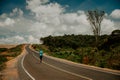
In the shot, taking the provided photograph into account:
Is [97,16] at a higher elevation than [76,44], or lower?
higher

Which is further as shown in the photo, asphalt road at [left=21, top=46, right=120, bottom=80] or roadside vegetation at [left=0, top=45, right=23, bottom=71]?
roadside vegetation at [left=0, top=45, right=23, bottom=71]

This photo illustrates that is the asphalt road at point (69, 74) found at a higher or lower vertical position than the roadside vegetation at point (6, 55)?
higher

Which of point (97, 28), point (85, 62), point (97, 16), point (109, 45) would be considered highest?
point (97, 16)

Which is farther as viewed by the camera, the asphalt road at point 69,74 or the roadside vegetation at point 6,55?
the roadside vegetation at point 6,55

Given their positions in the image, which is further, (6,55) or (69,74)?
(6,55)

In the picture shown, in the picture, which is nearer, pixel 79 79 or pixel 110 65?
pixel 79 79

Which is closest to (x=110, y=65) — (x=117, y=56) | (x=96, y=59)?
(x=117, y=56)

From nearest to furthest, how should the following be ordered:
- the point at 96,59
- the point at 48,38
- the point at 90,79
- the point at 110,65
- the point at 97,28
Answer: the point at 90,79 → the point at 110,65 → the point at 96,59 → the point at 97,28 → the point at 48,38

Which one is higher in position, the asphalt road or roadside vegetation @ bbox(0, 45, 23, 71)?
the asphalt road

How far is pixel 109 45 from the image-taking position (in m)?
34.6

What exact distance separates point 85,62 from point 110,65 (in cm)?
641

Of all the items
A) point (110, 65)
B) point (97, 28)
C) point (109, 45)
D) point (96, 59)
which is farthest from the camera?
point (97, 28)

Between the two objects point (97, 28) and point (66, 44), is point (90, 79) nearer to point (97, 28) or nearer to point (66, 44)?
point (97, 28)

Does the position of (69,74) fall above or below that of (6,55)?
above
